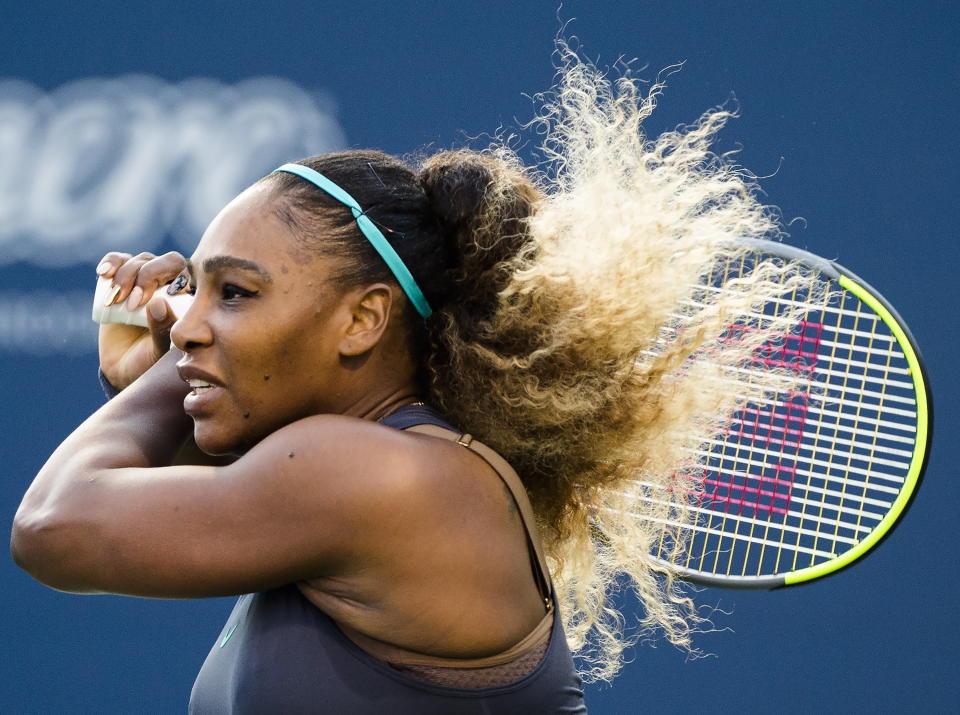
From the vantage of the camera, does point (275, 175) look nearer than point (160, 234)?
Yes

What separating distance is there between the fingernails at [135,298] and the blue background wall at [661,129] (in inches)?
68.3

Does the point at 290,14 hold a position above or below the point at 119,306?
above

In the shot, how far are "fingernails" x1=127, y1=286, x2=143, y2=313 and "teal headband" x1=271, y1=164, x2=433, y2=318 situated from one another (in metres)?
0.39

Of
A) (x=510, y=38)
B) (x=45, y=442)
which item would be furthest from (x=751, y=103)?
(x=45, y=442)

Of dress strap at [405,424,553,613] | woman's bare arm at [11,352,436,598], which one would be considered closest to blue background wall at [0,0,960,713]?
dress strap at [405,424,553,613]

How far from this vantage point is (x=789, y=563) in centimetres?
326

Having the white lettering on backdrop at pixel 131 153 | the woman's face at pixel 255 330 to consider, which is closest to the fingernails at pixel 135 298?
the woman's face at pixel 255 330

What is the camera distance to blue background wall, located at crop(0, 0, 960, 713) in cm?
313

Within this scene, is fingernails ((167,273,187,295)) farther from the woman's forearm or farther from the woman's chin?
the woman's chin

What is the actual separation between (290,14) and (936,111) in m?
1.83

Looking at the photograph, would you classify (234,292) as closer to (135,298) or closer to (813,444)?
(135,298)

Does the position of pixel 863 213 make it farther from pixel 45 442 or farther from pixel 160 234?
pixel 45 442

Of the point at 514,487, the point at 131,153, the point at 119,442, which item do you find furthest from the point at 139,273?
the point at 131,153

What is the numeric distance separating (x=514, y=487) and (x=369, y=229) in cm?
34
